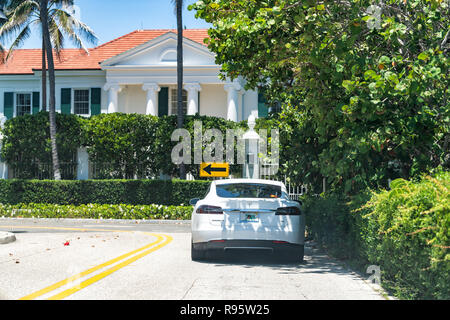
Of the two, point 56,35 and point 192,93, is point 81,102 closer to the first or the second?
point 56,35

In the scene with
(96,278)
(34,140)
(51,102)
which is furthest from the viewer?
(34,140)

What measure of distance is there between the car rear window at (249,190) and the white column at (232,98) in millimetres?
23094

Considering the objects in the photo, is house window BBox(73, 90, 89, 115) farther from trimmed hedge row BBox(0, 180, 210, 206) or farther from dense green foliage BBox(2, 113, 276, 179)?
trimmed hedge row BBox(0, 180, 210, 206)

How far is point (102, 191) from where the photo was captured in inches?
1118

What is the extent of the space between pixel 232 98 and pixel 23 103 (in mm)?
14855

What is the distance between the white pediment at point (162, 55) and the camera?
35.1 meters

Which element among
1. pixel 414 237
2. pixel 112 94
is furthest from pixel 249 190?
pixel 112 94

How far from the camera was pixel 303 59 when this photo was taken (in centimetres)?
1159

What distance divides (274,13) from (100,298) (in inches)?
211

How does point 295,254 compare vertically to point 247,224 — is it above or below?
below

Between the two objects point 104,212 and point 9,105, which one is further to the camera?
point 9,105

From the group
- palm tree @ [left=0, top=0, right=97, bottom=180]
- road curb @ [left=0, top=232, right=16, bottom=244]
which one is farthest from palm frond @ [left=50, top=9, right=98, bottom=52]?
road curb @ [left=0, top=232, right=16, bottom=244]

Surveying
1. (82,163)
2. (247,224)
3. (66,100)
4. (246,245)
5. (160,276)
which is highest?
(66,100)

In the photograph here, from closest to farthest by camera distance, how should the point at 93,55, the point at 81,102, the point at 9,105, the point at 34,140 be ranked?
the point at 34,140
the point at 81,102
the point at 9,105
the point at 93,55
